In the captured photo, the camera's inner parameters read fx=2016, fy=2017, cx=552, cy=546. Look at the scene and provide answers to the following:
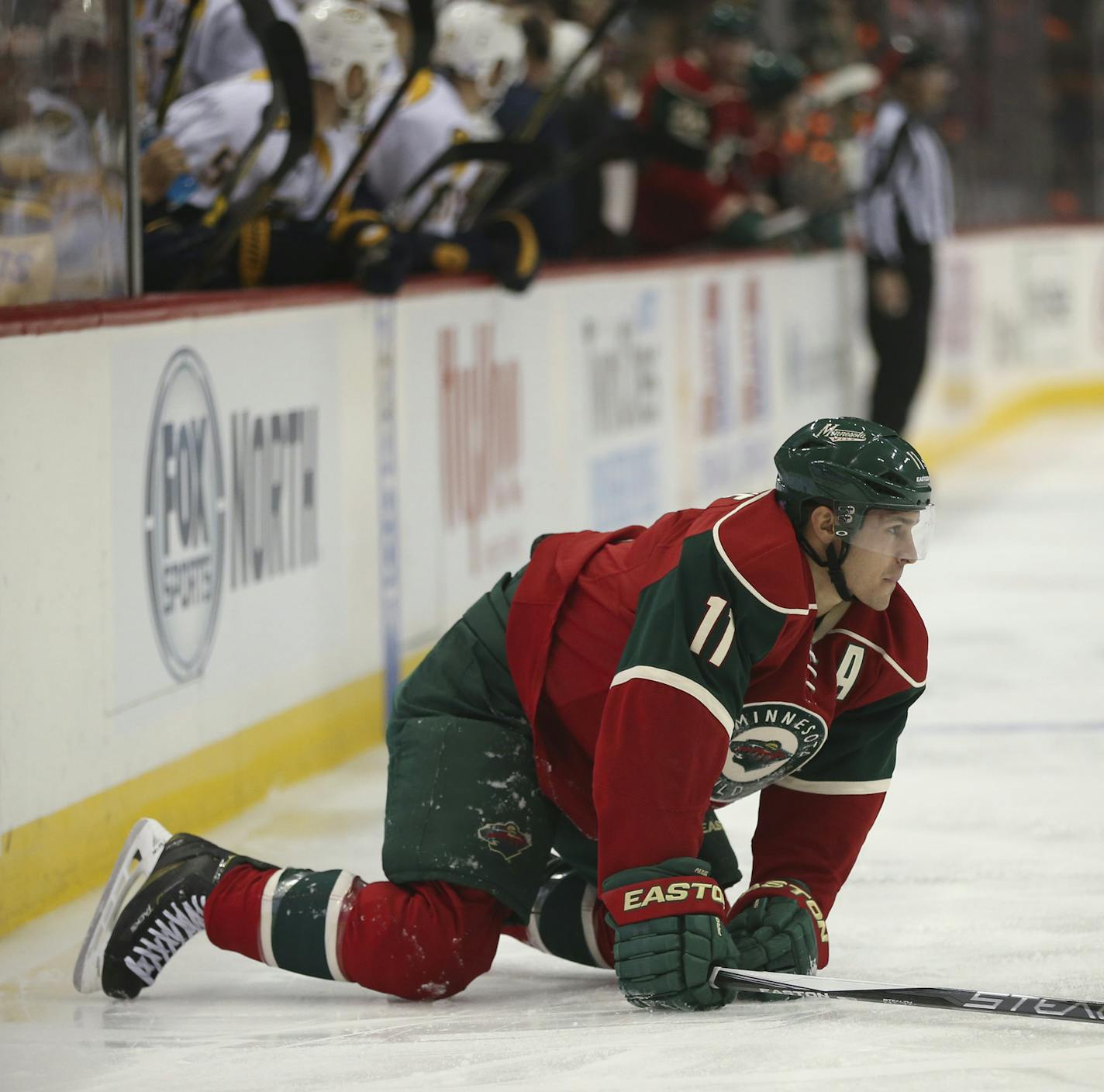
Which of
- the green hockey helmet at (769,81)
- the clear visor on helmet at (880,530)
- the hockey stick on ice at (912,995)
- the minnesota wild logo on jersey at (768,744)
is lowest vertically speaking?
the hockey stick on ice at (912,995)

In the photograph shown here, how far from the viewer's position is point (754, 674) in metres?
2.44

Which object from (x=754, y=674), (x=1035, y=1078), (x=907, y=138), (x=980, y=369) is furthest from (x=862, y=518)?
(x=980, y=369)

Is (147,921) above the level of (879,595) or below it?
below

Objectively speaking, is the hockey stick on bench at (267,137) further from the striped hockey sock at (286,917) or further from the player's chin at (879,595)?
the player's chin at (879,595)

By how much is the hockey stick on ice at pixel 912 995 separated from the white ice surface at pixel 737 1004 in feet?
0.08

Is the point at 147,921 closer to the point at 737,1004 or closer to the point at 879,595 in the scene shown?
the point at 737,1004

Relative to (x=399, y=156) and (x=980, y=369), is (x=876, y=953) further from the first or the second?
(x=980, y=369)

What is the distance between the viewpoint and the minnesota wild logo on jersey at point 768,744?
7.99 ft

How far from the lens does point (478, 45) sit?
5484mm

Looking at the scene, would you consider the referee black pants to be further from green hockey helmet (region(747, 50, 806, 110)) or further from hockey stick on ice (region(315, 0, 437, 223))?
hockey stick on ice (region(315, 0, 437, 223))

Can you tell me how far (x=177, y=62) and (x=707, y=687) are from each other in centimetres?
262

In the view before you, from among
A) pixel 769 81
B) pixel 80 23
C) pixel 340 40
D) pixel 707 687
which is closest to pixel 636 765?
pixel 707 687

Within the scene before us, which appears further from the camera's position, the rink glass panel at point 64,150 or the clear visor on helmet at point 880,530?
the rink glass panel at point 64,150

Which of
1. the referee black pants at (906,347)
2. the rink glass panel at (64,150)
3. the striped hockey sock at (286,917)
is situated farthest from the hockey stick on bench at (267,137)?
the referee black pants at (906,347)
